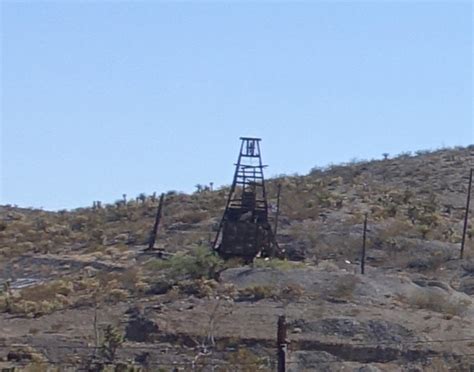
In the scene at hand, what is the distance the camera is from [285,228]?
65.6m

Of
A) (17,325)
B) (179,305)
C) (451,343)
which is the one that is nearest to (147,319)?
(179,305)

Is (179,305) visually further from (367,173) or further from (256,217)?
(367,173)

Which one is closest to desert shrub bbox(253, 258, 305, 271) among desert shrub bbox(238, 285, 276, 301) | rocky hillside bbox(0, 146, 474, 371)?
rocky hillside bbox(0, 146, 474, 371)

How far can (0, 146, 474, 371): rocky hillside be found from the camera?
39.2 metres

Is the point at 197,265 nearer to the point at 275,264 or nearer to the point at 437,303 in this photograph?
the point at 275,264

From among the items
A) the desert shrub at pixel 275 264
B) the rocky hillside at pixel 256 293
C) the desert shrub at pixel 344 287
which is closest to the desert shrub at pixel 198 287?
the rocky hillside at pixel 256 293

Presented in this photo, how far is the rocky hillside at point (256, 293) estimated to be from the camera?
39.2 meters

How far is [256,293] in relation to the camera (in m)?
45.8

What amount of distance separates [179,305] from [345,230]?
1976cm

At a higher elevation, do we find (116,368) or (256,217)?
(256,217)

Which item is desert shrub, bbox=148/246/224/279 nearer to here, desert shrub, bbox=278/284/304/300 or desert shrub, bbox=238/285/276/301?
desert shrub, bbox=238/285/276/301

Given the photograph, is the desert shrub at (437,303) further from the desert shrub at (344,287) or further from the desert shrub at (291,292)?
the desert shrub at (291,292)

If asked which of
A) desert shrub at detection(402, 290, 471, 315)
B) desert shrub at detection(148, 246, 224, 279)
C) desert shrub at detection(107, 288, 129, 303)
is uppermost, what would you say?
desert shrub at detection(148, 246, 224, 279)

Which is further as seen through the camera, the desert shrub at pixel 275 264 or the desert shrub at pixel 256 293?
the desert shrub at pixel 275 264
